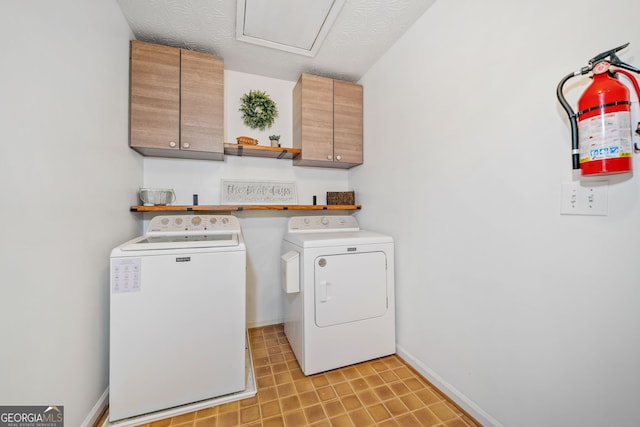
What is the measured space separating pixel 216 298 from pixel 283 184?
1.41 meters

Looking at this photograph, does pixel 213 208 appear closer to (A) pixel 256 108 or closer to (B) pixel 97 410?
(A) pixel 256 108

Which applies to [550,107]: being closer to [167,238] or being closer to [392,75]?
[392,75]

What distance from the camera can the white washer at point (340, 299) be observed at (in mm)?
1733

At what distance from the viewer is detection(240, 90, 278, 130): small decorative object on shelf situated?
243 centimetres

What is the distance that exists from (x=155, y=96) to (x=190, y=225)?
102cm

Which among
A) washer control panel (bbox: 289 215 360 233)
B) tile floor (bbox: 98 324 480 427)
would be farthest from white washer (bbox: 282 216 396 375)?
washer control panel (bbox: 289 215 360 233)

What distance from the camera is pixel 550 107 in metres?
1.05

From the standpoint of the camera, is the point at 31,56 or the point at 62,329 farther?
the point at 62,329

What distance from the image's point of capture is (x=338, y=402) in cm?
151

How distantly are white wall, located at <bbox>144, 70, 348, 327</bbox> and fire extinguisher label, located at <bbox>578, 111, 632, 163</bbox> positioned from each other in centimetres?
212

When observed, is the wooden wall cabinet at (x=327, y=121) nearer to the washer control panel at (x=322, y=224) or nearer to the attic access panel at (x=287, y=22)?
the attic access panel at (x=287, y=22)

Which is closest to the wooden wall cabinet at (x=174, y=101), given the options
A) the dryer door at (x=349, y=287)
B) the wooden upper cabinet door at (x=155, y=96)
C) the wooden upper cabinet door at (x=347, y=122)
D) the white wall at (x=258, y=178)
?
the wooden upper cabinet door at (x=155, y=96)

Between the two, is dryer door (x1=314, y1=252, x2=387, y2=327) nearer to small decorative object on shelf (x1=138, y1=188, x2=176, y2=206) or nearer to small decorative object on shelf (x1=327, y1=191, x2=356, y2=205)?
small decorative object on shelf (x1=327, y1=191, x2=356, y2=205)

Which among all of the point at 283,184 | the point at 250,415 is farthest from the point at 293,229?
the point at 250,415
